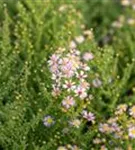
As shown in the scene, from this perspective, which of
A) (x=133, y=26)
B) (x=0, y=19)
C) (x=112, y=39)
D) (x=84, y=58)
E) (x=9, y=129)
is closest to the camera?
(x=9, y=129)

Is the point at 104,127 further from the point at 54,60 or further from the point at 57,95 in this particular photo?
the point at 54,60

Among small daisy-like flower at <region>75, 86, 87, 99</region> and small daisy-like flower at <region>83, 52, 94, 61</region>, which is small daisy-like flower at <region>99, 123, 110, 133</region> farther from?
small daisy-like flower at <region>83, 52, 94, 61</region>

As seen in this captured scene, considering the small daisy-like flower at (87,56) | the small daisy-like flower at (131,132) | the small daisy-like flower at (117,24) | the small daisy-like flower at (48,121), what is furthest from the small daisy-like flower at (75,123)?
the small daisy-like flower at (117,24)

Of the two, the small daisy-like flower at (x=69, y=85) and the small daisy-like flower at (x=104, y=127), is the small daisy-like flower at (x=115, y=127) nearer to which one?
the small daisy-like flower at (x=104, y=127)

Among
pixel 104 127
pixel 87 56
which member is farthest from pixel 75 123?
pixel 87 56

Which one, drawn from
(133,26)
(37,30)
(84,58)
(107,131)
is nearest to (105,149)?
(107,131)

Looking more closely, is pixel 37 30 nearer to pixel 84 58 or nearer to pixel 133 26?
pixel 84 58
